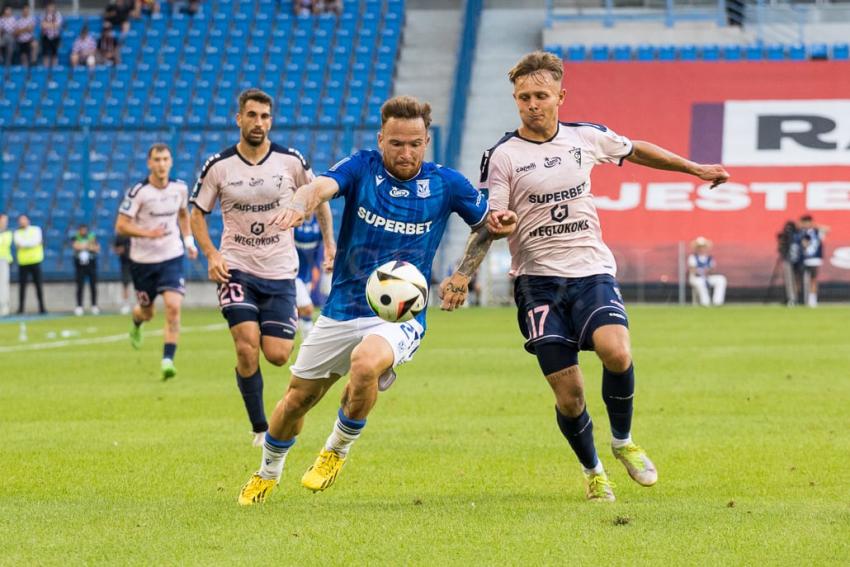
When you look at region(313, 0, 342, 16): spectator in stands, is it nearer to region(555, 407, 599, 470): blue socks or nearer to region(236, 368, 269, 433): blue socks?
region(236, 368, 269, 433): blue socks

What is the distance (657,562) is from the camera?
235 inches

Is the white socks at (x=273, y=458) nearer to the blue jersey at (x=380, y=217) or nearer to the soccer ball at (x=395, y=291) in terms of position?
the blue jersey at (x=380, y=217)

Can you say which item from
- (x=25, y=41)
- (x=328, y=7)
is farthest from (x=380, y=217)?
(x=25, y=41)

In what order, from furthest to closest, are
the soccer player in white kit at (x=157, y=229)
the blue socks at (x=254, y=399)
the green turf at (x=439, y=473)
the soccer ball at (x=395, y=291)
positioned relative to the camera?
the soccer player in white kit at (x=157, y=229)
the blue socks at (x=254, y=399)
the soccer ball at (x=395, y=291)
the green turf at (x=439, y=473)

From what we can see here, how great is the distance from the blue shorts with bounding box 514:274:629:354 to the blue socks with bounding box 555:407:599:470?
0.39 m

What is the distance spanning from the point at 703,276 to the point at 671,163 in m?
26.9

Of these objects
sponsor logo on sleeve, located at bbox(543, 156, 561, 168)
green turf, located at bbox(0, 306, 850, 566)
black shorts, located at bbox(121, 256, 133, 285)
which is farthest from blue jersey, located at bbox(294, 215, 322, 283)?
black shorts, located at bbox(121, 256, 133, 285)

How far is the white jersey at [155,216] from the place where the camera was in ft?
52.7

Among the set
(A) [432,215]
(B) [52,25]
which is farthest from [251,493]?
(B) [52,25]

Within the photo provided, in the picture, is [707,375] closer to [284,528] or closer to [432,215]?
[432,215]

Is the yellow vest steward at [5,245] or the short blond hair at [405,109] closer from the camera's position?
the short blond hair at [405,109]

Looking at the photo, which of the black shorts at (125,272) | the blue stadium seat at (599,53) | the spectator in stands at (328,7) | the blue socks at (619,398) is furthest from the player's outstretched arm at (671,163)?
the spectator in stands at (328,7)

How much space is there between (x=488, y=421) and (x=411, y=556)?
224 inches

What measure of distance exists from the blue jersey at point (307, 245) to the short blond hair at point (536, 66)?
11.6 metres
